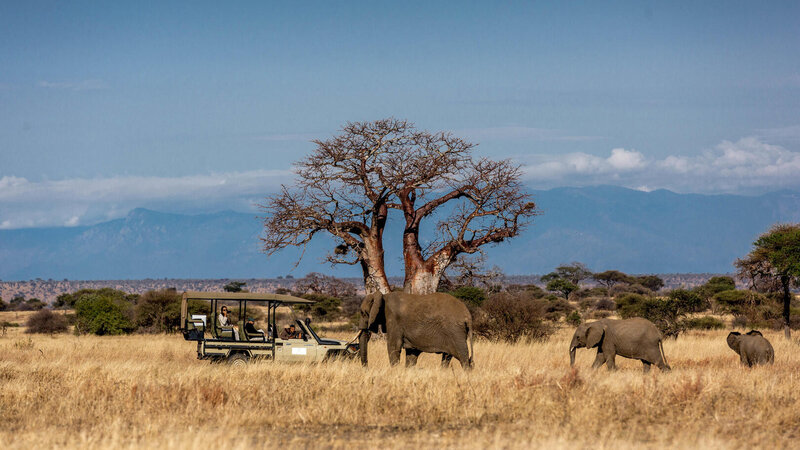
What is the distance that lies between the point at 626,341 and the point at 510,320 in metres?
9.66

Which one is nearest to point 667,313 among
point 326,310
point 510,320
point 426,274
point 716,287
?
point 510,320

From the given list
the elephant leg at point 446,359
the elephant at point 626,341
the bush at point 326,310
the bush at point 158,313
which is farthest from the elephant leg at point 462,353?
the bush at point 326,310

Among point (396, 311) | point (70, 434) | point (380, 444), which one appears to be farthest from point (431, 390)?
point (70, 434)

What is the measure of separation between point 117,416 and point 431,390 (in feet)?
15.0

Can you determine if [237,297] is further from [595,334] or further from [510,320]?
[510,320]

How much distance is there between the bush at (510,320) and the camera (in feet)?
92.5

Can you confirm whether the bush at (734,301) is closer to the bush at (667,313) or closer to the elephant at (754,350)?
the bush at (667,313)

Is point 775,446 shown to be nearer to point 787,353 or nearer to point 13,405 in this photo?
point 13,405

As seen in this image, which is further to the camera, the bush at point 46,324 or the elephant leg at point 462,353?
the bush at point 46,324

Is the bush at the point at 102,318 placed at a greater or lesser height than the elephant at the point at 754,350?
lesser

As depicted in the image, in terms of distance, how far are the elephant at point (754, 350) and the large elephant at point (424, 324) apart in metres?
6.62

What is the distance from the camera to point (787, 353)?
76.0 feet

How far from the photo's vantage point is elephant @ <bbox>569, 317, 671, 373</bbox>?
1880cm

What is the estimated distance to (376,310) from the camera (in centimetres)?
1789
